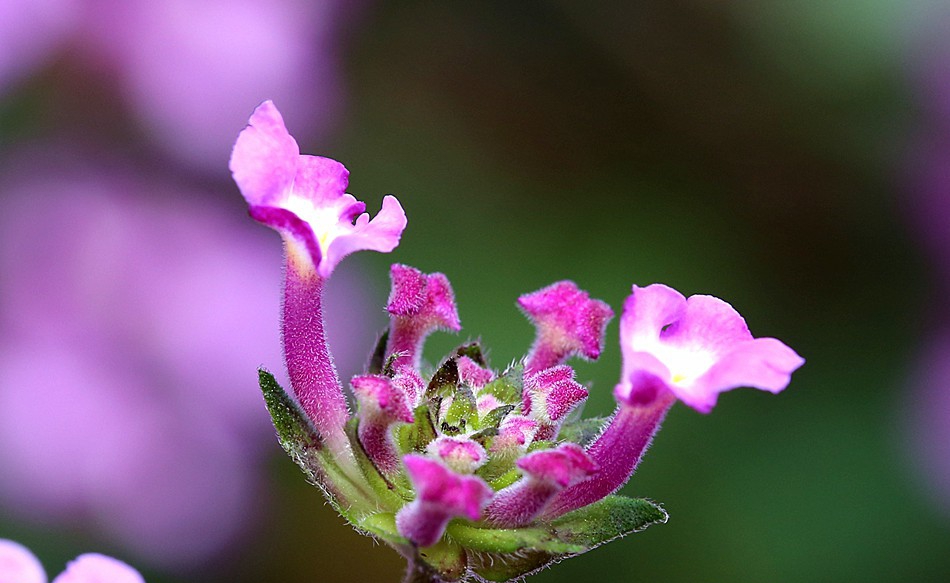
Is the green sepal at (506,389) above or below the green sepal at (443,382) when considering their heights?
above

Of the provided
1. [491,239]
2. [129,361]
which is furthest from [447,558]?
[491,239]

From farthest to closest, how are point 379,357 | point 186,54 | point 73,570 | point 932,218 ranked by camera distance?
point 932,218 → point 186,54 → point 379,357 → point 73,570

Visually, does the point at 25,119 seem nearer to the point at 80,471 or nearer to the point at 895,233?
the point at 80,471

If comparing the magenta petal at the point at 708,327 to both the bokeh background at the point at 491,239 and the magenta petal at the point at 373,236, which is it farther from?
the bokeh background at the point at 491,239

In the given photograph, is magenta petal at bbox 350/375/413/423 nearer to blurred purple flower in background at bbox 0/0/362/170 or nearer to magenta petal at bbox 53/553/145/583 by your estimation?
magenta petal at bbox 53/553/145/583

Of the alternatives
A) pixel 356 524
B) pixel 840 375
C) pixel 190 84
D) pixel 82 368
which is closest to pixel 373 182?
pixel 190 84

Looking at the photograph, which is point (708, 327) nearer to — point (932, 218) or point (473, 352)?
point (473, 352)

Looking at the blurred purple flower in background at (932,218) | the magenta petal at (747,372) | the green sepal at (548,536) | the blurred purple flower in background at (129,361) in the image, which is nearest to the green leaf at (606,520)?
the green sepal at (548,536)
